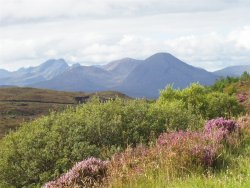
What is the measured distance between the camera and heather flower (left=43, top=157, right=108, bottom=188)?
1191 cm

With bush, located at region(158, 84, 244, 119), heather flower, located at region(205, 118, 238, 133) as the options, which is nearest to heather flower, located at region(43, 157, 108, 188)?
heather flower, located at region(205, 118, 238, 133)

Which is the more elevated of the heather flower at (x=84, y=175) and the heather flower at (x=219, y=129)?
the heather flower at (x=219, y=129)

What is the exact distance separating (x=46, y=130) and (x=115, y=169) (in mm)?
8849

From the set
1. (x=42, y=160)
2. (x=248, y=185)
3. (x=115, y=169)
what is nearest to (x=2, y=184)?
(x=42, y=160)

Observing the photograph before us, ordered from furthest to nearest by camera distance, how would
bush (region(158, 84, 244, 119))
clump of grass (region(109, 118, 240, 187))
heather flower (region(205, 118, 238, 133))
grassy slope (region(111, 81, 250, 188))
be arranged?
bush (region(158, 84, 244, 119)) < heather flower (region(205, 118, 238, 133)) < clump of grass (region(109, 118, 240, 187)) < grassy slope (region(111, 81, 250, 188))

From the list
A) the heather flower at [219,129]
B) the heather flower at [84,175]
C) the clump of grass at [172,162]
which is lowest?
the heather flower at [84,175]

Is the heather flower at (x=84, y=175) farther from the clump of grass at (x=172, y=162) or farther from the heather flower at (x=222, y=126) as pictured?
the heather flower at (x=222, y=126)

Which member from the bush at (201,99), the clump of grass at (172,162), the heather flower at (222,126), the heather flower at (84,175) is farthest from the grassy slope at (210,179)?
the bush at (201,99)

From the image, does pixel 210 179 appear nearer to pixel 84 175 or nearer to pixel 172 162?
pixel 172 162

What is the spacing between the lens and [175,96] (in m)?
47.5

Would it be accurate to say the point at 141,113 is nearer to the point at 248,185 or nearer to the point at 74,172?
the point at 74,172

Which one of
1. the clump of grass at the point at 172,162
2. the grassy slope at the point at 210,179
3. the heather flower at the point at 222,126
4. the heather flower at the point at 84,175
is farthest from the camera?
the heather flower at the point at 222,126

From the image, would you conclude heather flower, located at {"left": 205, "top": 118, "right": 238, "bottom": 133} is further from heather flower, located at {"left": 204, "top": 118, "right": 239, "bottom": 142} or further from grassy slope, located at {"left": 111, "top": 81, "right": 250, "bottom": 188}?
grassy slope, located at {"left": 111, "top": 81, "right": 250, "bottom": 188}

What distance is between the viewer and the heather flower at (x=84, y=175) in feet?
39.1
